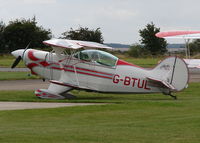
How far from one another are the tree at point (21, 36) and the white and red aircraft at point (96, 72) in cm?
5332

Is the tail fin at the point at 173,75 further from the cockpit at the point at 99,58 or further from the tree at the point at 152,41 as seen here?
the tree at the point at 152,41

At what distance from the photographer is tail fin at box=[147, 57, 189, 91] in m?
22.1

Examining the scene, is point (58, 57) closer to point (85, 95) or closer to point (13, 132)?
point (85, 95)

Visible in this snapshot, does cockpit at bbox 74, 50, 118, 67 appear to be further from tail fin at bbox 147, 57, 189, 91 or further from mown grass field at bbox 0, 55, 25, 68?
mown grass field at bbox 0, 55, 25, 68

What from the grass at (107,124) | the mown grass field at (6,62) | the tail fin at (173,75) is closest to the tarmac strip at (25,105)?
the grass at (107,124)

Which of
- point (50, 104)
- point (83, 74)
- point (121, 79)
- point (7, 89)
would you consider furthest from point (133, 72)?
point (7, 89)

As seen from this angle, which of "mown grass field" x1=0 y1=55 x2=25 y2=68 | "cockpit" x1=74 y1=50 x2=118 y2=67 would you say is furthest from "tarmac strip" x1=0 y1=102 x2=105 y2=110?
"mown grass field" x1=0 y1=55 x2=25 y2=68

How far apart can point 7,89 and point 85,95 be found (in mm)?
4011

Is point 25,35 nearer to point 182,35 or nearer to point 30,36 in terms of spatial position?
point 30,36

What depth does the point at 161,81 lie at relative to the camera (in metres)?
22.0

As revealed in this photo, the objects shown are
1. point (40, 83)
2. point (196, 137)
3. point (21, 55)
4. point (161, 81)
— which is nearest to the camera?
point (196, 137)

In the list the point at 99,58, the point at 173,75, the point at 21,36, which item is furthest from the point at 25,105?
the point at 21,36

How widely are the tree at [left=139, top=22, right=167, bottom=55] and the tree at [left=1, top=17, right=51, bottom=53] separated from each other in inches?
632

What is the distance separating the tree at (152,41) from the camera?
8650cm
